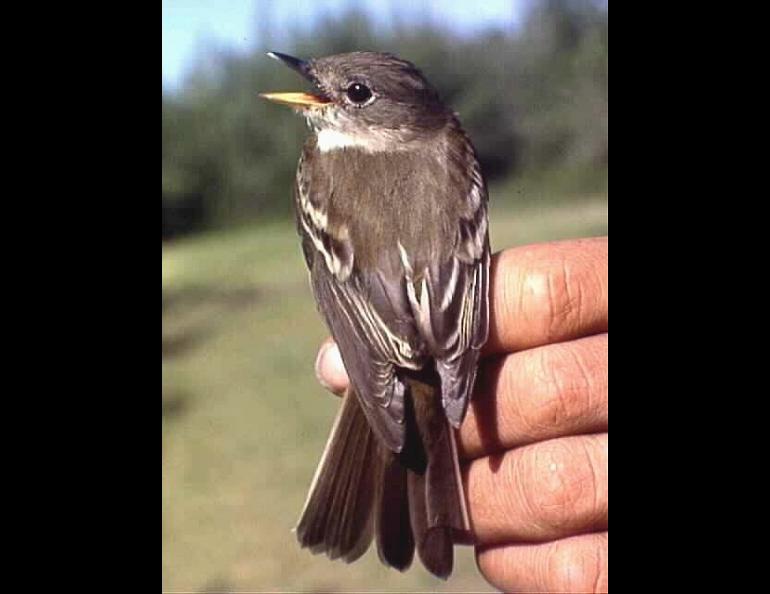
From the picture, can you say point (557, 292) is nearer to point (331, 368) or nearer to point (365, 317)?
point (365, 317)

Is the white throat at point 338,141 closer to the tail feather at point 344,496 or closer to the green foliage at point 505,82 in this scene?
the green foliage at point 505,82

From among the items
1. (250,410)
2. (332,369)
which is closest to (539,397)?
(332,369)

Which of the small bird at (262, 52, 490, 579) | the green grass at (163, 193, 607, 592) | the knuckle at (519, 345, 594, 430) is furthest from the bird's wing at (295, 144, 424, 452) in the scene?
the green grass at (163, 193, 607, 592)

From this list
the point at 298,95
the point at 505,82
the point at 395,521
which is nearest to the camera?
the point at 395,521

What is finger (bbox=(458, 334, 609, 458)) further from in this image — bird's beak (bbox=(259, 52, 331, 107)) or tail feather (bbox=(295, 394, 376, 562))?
bird's beak (bbox=(259, 52, 331, 107))
